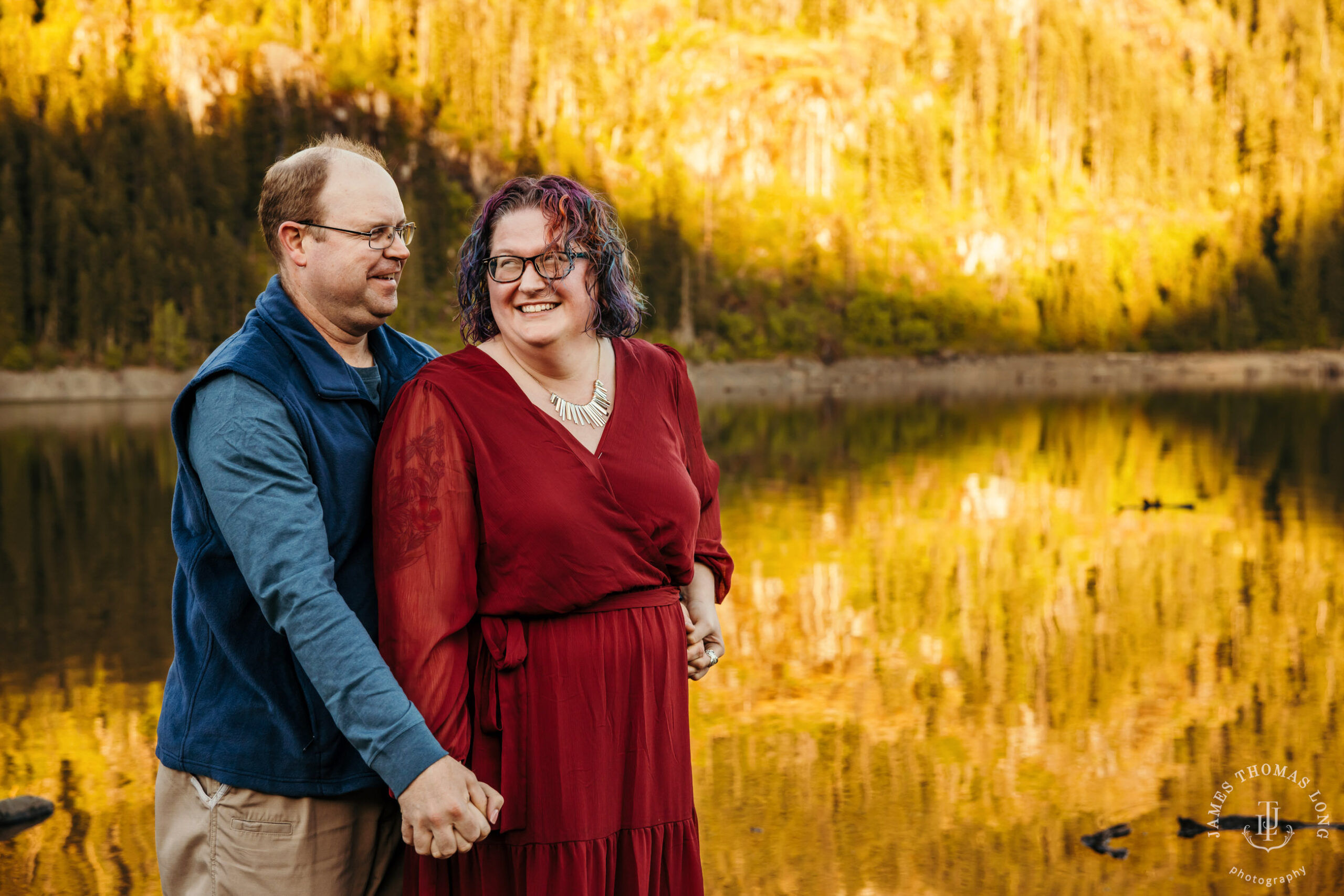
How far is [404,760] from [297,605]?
403 mm

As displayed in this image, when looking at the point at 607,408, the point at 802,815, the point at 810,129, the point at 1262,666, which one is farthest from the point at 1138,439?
the point at 810,129

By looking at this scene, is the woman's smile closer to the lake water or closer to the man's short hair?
the man's short hair

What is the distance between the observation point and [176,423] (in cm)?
271

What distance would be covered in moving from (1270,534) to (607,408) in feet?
62.0

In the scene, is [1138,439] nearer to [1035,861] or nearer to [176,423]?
[1035,861]

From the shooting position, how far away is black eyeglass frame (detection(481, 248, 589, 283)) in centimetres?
292

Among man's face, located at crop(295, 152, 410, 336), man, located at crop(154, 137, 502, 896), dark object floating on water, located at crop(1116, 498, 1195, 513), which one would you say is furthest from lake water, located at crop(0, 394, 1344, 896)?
man's face, located at crop(295, 152, 410, 336)

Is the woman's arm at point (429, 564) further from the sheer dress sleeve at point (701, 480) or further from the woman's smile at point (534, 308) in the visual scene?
the sheer dress sleeve at point (701, 480)

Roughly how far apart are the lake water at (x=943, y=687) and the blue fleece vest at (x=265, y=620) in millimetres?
4214

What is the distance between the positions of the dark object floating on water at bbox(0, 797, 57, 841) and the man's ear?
233 inches

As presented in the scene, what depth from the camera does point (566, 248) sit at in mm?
2947

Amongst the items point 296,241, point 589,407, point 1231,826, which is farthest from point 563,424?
point 1231,826

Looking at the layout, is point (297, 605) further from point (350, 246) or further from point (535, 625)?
point (350, 246)

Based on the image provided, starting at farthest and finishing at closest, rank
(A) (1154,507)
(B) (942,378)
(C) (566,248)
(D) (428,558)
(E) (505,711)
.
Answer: (B) (942,378)
(A) (1154,507)
(C) (566,248)
(E) (505,711)
(D) (428,558)
